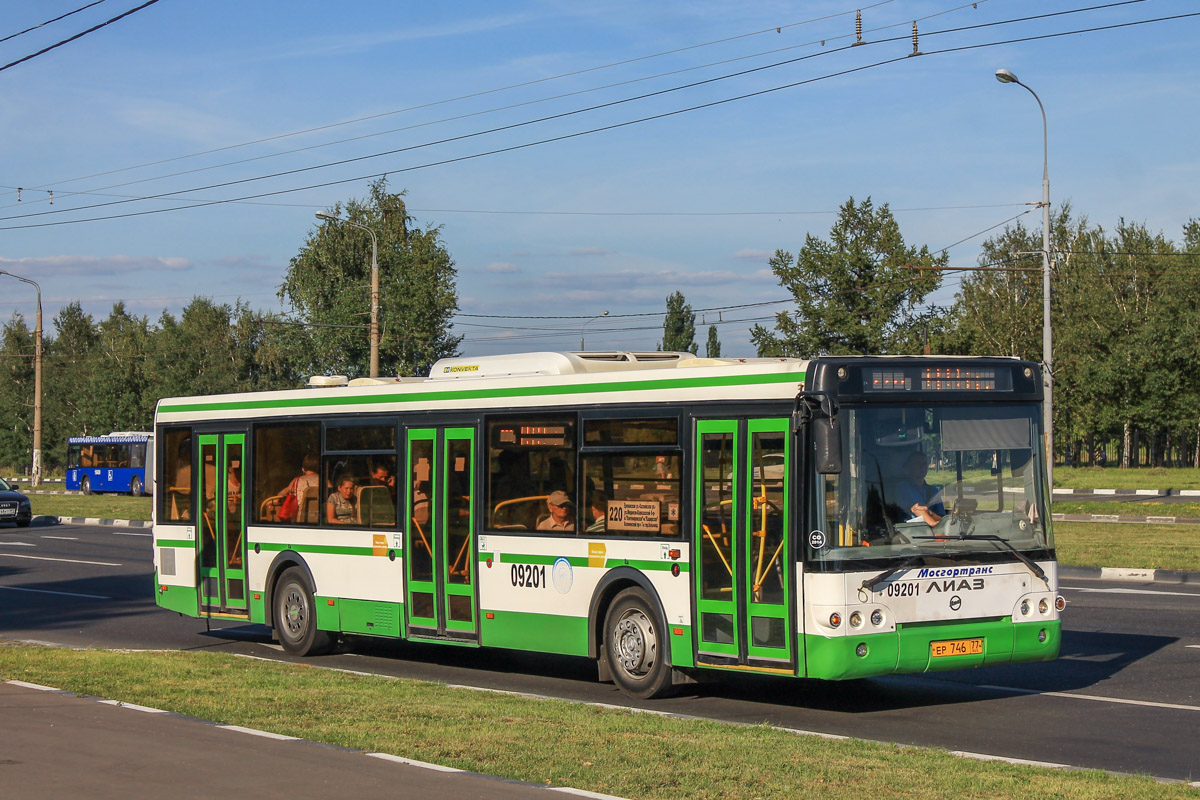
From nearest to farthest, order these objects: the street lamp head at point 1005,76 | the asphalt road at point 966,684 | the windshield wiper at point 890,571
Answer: the asphalt road at point 966,684 → the windshield wiper at point 890,571 → the street lamp head at point 1005,76

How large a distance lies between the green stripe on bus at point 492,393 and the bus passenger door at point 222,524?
48 centimetres

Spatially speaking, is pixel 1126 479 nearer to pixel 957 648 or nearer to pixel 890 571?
pixel 957 648

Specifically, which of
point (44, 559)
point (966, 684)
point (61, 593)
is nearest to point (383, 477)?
point (966, 684)

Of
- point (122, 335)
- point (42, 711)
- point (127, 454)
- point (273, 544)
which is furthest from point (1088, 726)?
point (122, 335)

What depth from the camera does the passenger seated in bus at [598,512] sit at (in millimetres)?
11656

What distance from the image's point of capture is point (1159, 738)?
9109 mm

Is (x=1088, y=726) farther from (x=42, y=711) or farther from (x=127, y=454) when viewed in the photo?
(x=127, y=454)

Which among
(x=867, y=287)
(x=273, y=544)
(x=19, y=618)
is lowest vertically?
(x=19, y=618)

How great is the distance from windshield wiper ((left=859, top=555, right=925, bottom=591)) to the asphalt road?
1.02 metres

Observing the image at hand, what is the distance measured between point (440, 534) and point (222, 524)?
383 cm

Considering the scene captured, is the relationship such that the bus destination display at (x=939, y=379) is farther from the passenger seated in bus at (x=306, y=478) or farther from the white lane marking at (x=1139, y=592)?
the white lane marking at (x=1139, y=592)

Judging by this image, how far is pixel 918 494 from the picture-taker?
401 inches

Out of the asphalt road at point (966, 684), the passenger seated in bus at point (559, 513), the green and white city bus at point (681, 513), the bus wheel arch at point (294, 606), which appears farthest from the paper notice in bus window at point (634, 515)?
the bus wheel arch at point (294, 606)

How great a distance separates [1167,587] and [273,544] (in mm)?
12768
